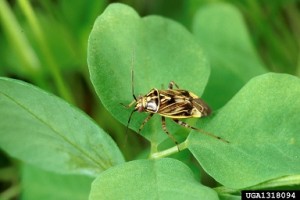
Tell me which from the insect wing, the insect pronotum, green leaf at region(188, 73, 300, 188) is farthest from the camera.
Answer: the insect wing

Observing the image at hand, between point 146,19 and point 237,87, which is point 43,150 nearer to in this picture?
point 146,19

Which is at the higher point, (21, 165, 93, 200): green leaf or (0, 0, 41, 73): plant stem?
(0, 0, 41, 73): plant stem

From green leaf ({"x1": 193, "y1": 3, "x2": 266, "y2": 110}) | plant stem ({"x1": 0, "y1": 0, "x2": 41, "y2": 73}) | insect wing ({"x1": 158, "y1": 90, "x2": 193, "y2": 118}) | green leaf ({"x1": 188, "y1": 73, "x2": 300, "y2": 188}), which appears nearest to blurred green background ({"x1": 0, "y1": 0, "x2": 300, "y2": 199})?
plant stem ({"x1": 0, "y1": 0, "x2": 41, "y2": 73})

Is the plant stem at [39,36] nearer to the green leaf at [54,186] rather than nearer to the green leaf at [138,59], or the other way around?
the green leaf at [54,186]

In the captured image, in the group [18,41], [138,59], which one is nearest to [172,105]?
[138,59]

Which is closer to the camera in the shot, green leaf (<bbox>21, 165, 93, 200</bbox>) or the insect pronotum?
the insect pronotum

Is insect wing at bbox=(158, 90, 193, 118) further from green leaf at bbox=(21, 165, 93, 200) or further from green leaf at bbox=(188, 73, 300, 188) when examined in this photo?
green leaf at bbox=(21, 165, 93, 200)

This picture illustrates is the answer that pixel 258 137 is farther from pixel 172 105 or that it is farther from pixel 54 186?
pixel 54 186

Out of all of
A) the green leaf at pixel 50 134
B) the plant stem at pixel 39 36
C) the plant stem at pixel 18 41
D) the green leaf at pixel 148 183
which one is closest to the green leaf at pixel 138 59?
the green leaf at pixel 50 134
